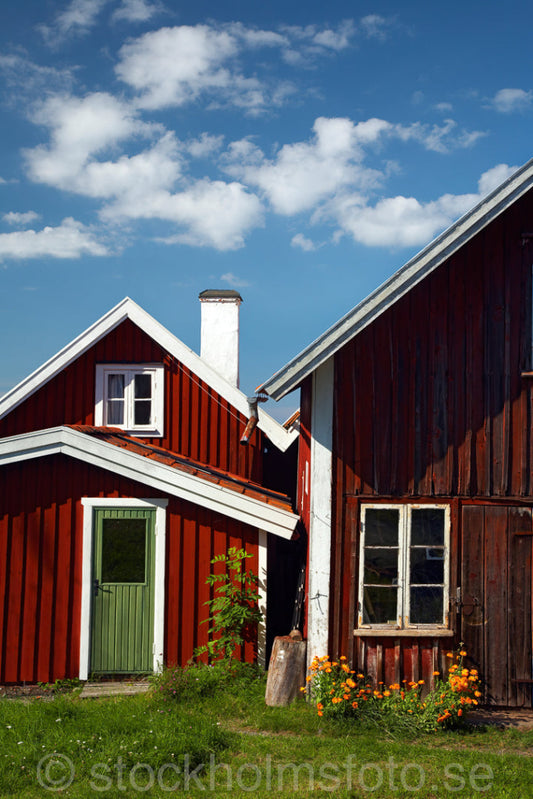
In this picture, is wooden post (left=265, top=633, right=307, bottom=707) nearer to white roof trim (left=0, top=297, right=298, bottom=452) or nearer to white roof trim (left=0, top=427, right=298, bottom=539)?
white roof trim (left=0, top=427, right=298, bottom=539)

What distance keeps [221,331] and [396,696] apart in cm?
792

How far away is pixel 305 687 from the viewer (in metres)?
7.67

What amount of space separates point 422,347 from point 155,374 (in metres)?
5.97

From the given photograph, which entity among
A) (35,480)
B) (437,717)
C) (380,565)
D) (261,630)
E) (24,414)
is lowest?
(437,717)

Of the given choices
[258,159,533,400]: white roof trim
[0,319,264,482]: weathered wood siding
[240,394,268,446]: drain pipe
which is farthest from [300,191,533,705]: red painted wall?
[0,319,264,482]: weathered wood siding

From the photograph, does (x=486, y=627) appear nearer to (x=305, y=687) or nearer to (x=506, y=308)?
(x=305, y=687)

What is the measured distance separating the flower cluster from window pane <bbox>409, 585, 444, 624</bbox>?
1.58 feet

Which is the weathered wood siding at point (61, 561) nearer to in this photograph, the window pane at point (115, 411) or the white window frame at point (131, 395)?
the white window frame at point (131, 395)

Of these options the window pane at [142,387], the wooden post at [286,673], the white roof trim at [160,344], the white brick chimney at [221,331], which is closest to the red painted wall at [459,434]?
the wooden post at [286,673]

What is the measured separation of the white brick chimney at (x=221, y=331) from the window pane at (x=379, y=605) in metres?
6.03

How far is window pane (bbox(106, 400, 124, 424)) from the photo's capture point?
12250mm

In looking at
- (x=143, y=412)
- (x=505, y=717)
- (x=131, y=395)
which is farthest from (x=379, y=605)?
(x=131, y=395)

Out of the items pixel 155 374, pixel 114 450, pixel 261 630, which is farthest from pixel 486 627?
pixel 155 374

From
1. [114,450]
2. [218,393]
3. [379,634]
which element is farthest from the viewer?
[218,393]
